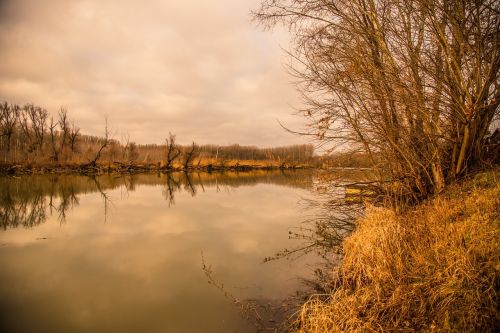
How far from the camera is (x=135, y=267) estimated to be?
223 inches

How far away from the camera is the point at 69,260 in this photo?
6023 millimetres

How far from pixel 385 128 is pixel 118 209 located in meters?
10.7

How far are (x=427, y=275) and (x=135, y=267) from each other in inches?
201

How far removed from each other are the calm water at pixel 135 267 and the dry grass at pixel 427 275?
118 centimetres

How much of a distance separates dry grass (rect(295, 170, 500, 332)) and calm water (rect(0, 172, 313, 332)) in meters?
1.18

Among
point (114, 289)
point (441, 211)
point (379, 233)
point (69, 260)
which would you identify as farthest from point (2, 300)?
point (441, 211)

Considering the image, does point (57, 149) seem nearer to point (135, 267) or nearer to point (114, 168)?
point (114, 168)

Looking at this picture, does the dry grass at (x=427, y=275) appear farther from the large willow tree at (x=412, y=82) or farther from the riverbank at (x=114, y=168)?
the riverbank at (x=114, y=168)

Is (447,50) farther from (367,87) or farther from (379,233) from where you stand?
(379,233)

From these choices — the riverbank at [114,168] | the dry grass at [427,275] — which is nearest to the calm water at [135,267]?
the dry grass at [427,275]

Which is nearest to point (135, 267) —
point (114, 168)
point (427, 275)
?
point (427, 275)

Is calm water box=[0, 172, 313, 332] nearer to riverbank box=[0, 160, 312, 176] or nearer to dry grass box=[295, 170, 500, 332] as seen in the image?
dry grass box=[295, 170, 500, 332]

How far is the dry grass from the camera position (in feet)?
9.11

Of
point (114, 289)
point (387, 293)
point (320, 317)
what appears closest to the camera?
point (320, 317)
